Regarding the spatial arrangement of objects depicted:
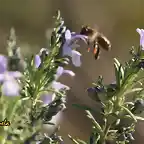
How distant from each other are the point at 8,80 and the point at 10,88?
0.03 meters

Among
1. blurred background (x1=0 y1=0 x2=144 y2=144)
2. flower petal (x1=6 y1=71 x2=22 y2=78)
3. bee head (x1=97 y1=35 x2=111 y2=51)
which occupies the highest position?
blurred background (x1=0 y1=0 x2=144 y2=144)

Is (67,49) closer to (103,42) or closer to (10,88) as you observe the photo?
(10,88)

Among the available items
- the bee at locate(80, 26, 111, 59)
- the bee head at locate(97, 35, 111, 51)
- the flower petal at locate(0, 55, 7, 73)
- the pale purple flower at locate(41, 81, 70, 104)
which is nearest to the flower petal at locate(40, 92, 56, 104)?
the pale purple flower at locate(41, 81, 70, 104)

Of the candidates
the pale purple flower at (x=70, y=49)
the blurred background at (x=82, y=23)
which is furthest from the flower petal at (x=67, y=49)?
the blurred background at (x=82, y=23)

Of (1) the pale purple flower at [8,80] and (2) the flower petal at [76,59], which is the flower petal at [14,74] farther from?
(2) the flower petal at [76,59]

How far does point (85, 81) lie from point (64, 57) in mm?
1982

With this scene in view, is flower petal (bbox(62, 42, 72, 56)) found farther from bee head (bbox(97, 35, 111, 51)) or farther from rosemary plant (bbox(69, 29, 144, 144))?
bee head (bbox(97, 35, 111, 51))

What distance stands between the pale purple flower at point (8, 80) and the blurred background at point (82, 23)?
6.35 feet

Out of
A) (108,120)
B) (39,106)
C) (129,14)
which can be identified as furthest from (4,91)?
(129,14)

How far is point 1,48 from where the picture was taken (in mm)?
2934

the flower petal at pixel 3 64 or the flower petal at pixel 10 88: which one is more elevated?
the flower petal at pixel 3 64

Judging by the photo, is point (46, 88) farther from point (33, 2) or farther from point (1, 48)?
point (33, 2)

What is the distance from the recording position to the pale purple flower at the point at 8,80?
30.0 inches

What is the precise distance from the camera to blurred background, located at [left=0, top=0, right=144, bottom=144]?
9.66ft
